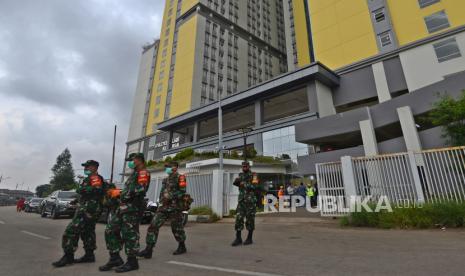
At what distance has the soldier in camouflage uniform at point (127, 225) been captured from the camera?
12.6 ft

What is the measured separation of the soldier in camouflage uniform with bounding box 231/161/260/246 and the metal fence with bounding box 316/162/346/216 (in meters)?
4.81

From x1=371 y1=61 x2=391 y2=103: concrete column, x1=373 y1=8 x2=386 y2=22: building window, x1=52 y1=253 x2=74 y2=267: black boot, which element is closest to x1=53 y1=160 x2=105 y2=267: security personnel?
x1=52 y1=253 x2=74 y2=267: black boot

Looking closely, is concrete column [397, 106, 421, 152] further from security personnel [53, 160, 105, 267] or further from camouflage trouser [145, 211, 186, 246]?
security personnel [53, 160, 105, 267]

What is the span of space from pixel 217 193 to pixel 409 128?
14719 millimetres

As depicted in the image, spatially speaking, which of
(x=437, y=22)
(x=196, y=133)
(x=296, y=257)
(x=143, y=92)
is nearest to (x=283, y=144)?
(x=196, y=133)

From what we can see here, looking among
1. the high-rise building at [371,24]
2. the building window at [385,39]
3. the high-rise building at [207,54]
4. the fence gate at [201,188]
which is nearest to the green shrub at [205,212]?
the fence gate at [201,188]

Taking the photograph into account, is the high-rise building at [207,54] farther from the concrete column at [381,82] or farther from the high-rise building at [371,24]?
the concrete column at [381,82]

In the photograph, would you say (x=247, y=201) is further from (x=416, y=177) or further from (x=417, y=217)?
(x=416, y=177)

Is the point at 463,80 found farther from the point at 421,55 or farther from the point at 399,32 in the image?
the point at 399,32

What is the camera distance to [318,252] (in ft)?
16.2

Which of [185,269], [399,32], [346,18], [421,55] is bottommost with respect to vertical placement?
[185,269]

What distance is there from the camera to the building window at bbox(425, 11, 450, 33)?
22125 millimetres

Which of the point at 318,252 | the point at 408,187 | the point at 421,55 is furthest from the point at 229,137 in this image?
the point at 318,252

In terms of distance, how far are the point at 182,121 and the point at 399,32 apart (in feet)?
95.9
